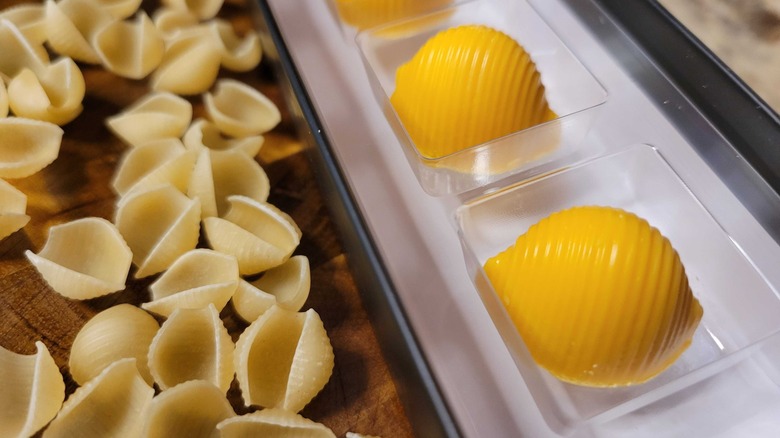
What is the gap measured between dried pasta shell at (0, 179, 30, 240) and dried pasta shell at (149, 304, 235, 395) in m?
0.22

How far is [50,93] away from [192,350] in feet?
1.28

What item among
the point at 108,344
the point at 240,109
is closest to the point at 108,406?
the point at 108,344

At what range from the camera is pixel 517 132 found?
0.63 m

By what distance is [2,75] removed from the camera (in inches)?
31.4

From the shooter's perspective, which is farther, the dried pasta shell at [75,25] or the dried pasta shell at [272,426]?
the dried pasta shell at [75,25]

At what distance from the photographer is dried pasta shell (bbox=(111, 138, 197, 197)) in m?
0.69

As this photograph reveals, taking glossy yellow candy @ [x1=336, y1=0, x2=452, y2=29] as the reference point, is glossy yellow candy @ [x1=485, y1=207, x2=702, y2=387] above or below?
below

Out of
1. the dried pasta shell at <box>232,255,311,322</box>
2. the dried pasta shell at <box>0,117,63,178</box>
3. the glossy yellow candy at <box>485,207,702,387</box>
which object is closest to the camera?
the glossy yellow candy at <box>485,207,702,387</box>

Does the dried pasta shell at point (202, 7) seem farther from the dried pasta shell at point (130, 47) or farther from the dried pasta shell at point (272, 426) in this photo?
the dried pasta shell at point (272, 426)

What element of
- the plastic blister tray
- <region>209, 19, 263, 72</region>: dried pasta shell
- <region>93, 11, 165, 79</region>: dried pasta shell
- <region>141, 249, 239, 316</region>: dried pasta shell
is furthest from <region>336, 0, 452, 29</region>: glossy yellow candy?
<region>141, 249, 239, 316</region>: dried pasta shell

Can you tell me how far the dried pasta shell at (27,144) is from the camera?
28.3 inches

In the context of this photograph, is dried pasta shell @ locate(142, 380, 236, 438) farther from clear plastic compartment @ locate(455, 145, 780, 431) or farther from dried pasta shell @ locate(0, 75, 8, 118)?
dried pasta shell @ locate(0, 75, 8, 118)

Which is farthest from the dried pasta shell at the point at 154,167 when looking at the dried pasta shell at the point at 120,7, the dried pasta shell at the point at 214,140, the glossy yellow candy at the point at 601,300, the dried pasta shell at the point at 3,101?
the glossy yellow candy at the point at 601,300

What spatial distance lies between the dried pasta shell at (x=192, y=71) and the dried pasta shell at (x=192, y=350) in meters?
0.34
